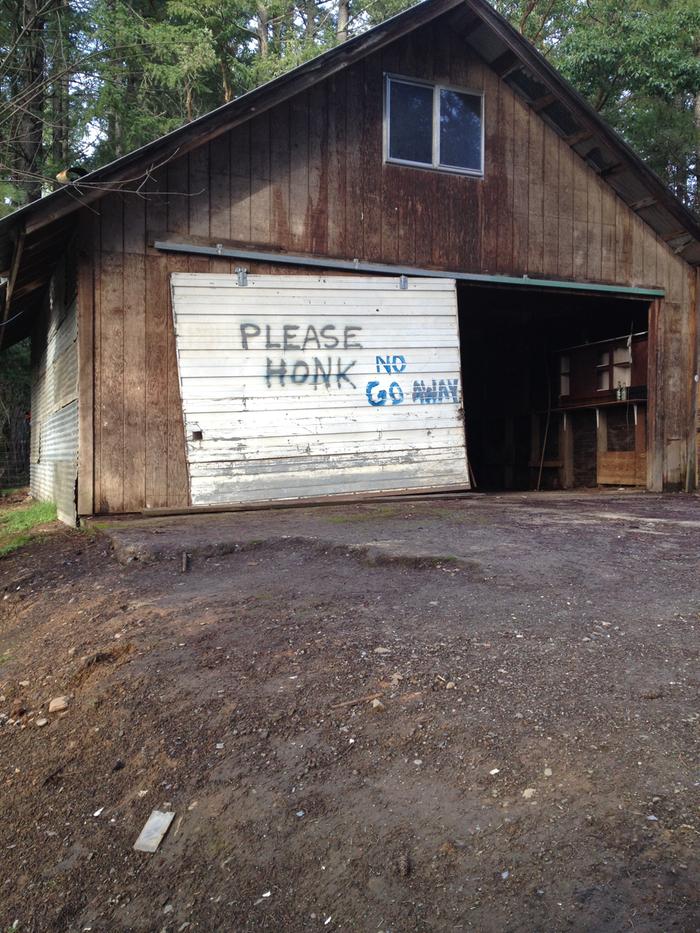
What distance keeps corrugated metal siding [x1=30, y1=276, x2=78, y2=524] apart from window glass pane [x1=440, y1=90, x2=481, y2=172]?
5.10 metres

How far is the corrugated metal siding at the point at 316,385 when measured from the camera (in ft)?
25.5

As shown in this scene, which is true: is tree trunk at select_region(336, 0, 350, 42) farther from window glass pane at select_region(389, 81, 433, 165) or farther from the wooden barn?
window glass pane at select_region(389, 81, 433, 165)

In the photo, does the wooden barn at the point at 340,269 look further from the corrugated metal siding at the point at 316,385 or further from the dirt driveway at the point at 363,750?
the dirt driveway at the point at 363,750

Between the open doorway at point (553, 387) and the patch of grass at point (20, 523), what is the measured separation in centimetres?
650

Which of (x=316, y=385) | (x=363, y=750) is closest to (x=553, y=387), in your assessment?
(x=316, y=385)

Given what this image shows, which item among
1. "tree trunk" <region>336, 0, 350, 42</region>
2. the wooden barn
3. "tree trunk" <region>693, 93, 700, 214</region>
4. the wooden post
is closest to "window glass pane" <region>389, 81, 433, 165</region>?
the wooden barn

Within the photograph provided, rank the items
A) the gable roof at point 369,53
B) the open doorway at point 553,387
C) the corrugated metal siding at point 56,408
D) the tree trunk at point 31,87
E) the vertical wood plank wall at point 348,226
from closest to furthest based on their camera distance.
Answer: the gable roof at point 369,53 < the vertical wood plank wall at point 348,226 < the tree trunk at point 31,87 < the corrugated metal siding at point 56,408 < the open doorway at point 553,387

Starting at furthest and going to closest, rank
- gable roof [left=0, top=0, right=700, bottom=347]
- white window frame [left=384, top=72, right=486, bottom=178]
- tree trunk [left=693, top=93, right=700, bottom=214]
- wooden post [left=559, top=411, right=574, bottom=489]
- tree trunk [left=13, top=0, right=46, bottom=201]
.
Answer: tree trunk [left=693, top=93, right=700, bottom=214]
wooden post [left=559, top=411, right=574, bottom=489]
white window frame [left=384, top=72, right=486, bottom=178]
tree trunk [left=13, top=0, right=46, bottom=201]
gable roof [left=0, top=0, right=700, bottom=347]

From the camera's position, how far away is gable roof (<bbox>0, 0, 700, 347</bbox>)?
270 inches

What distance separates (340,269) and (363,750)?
673 cm

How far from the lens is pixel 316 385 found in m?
8.27

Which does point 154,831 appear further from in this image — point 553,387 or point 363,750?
point 553,387

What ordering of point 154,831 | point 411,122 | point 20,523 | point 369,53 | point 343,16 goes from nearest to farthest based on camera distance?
point 154,831 → point 369,53 → point 411,122 → point 20,523 → point 343,16

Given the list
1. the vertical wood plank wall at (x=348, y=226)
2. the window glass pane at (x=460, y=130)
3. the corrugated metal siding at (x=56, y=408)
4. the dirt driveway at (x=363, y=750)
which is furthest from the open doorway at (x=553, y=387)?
the dirt driveway at (x=363, y=750)
